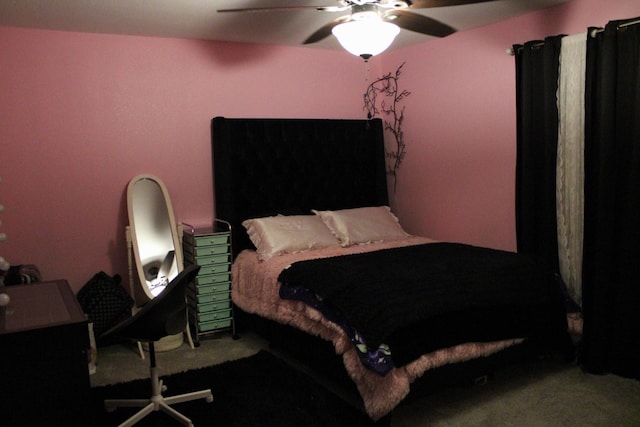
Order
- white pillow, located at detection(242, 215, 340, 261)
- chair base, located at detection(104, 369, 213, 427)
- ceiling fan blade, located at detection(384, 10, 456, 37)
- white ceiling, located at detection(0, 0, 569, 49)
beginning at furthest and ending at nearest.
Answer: white pillow, located at detection(242, 215, 340, 261)
white ceiling, located at detection(0, 0, 569, 49)
ceiling fan blade, located at detection(384, 10, 456, 37)
chair base, located at detection(104, 369, 213, 427)

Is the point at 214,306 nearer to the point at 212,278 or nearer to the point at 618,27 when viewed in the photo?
the point at 212,278

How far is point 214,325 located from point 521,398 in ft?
7.05

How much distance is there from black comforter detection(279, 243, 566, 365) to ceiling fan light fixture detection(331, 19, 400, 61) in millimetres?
1158

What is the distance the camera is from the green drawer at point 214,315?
389cm

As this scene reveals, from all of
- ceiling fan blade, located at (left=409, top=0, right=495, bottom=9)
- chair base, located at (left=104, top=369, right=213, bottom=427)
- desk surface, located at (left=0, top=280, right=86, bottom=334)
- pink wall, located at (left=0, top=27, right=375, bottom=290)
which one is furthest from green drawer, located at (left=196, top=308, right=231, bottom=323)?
ceiling fan blade, located at (left=409, top=0, right=495, bottom=9)

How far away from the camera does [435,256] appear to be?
329 cm

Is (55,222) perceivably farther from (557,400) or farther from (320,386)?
(557,400)

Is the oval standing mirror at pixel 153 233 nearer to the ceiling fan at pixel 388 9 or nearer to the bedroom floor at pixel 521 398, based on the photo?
the bedroom floor at pixel 521 398

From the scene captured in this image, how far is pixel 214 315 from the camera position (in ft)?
13.0

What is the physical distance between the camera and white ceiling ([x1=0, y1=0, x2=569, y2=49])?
3.16 meters

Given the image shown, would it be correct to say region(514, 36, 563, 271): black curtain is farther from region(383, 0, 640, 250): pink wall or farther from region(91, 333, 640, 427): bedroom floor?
region(91, 333, 640, 427): bedroom floor

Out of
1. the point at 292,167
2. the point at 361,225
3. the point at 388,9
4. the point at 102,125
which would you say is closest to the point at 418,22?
the point at 388,9

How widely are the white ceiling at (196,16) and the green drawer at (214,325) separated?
2.12 meters

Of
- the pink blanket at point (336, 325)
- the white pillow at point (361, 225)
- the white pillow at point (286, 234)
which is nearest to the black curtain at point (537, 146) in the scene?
the pink blanket at point (336, 325)
